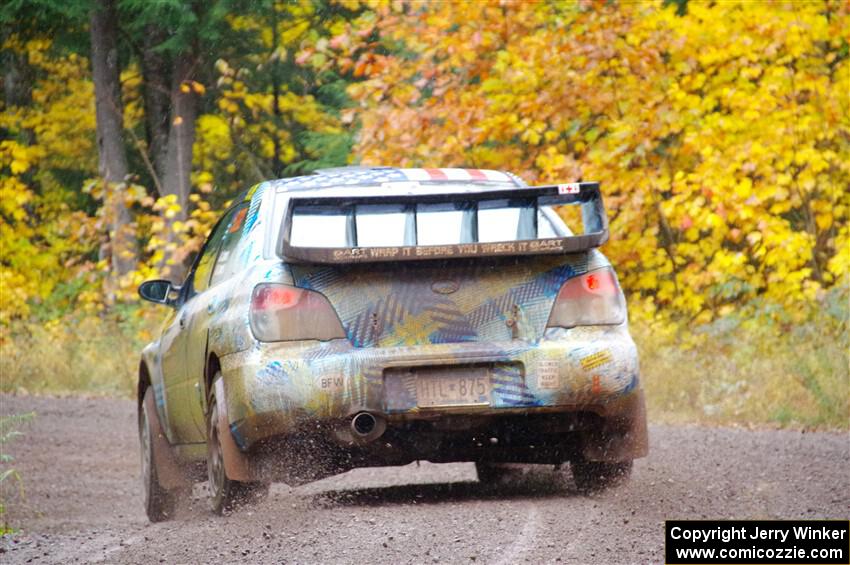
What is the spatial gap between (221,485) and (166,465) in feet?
5.01

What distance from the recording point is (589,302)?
23.1ft

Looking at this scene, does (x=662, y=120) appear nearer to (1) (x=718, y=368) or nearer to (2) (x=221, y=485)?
(1) (x=718, y=368)

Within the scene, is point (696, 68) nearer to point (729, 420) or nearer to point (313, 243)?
point (729, 420)

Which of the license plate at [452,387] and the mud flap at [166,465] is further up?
the license plate at [452,387]

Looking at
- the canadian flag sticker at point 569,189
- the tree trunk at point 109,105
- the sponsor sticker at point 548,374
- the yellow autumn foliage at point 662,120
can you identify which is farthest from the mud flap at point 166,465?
the tree trunk at point 109,105

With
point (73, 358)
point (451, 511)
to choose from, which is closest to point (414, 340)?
point (451, 511)

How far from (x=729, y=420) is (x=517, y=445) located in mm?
6899

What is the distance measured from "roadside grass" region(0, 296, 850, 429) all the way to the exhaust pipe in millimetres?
6797

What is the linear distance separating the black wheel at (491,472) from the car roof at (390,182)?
1.84 meters

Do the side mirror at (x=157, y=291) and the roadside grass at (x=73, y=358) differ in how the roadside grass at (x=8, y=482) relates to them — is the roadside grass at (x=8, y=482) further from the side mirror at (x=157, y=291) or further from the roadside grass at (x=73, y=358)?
the roadside grass at (x=73, y=358)

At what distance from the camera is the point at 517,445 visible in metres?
7.26

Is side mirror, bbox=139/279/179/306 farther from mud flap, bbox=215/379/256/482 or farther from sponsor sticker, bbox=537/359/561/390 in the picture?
sponsor sticker, bbox=537/359/561/390

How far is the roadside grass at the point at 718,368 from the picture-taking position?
13344mm

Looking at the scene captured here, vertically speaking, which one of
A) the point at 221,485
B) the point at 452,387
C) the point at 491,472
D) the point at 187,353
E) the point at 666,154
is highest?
the point at 666,154
